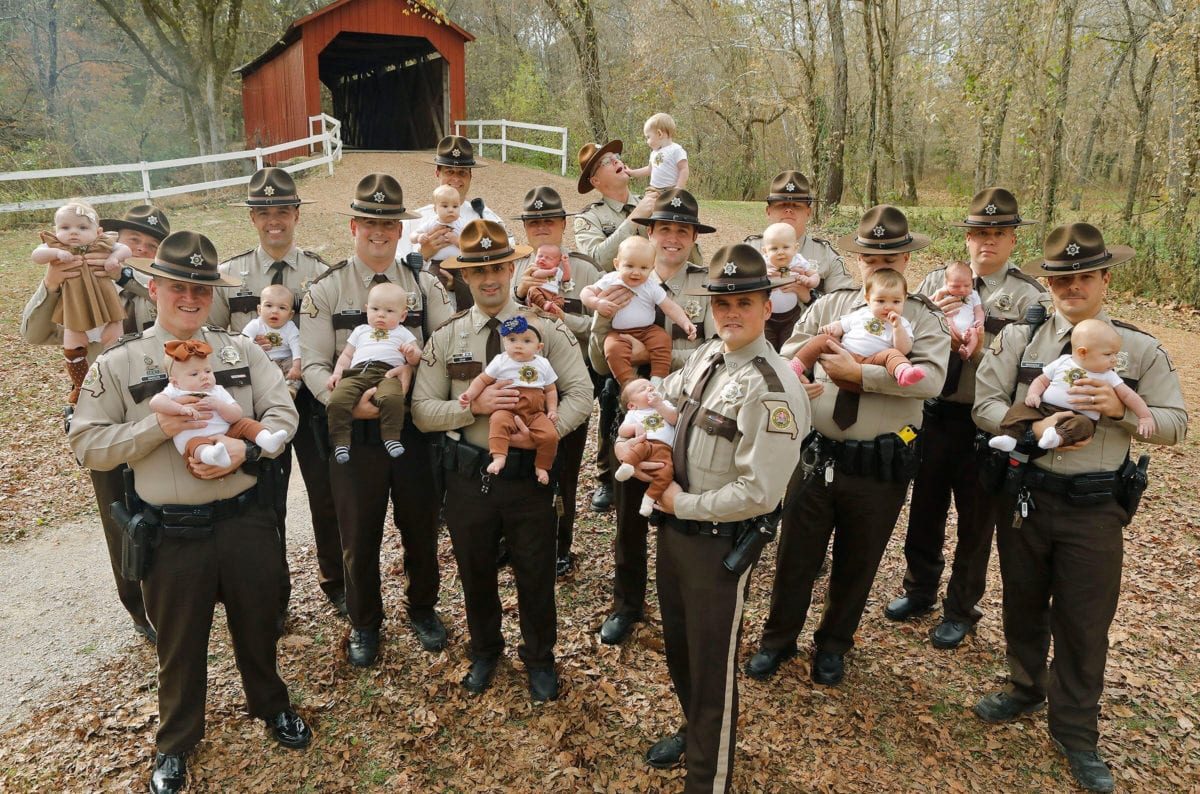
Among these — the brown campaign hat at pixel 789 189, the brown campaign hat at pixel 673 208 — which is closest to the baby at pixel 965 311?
the brown campaign hat at pixel 789 189

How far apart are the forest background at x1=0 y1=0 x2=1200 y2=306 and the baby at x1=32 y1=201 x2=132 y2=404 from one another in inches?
557

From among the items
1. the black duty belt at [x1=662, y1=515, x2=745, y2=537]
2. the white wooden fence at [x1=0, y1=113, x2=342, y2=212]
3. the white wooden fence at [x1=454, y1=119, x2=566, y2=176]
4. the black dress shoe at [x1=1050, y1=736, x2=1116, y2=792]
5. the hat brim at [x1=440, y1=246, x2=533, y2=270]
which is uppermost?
the white wooden fence at [x1=454, y1=119, x2=566, y2=176]

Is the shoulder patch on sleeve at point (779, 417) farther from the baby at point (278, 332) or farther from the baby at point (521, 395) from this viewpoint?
the baby at point (278, 332)

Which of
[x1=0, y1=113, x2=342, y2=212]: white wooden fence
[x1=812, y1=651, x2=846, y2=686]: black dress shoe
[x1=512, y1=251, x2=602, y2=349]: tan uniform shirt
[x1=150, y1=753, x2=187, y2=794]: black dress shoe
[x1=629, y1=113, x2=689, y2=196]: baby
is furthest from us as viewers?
[x1=0, y1=113, x2=342, y2=212]: white wooden fence

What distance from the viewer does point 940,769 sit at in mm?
4156

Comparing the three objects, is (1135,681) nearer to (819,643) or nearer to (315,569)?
(819,643)

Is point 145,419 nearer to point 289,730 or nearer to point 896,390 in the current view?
point 289,730

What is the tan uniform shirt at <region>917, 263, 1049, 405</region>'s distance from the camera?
16.4ft

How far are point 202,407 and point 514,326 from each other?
159 cm

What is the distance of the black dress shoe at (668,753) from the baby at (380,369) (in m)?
2.17

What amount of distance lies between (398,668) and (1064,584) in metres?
3.92

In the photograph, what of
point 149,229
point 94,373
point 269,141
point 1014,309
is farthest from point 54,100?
point 1014,309

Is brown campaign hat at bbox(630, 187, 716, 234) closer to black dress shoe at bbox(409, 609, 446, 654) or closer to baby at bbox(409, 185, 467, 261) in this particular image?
baby at bbox(409, 185, 467, 261)

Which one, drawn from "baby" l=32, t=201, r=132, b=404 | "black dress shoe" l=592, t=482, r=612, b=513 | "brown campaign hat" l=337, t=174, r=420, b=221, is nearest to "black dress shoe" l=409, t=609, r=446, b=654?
"black dress shoe" l=592, t=482, r=612, b=513
